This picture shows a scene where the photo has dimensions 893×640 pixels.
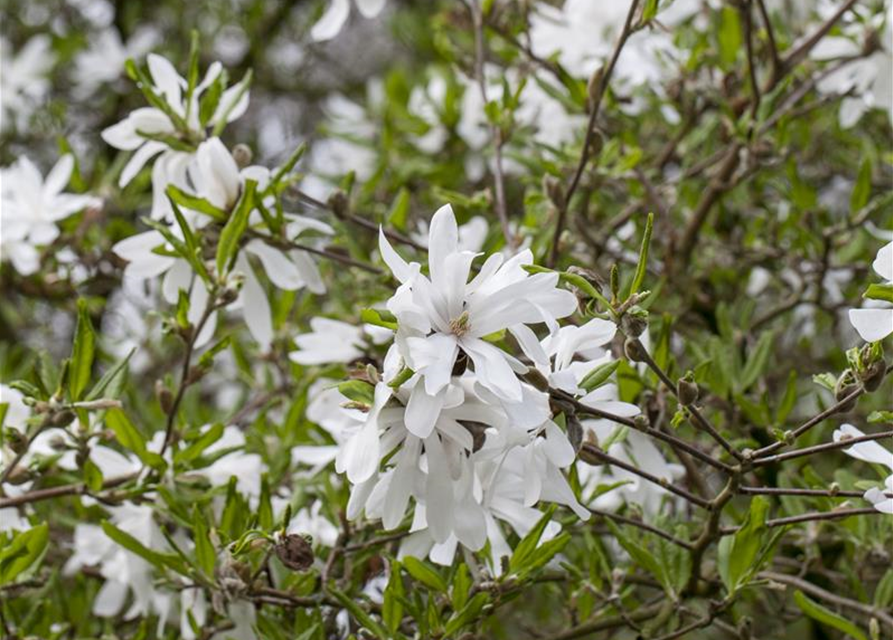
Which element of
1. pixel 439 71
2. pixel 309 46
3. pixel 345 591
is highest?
pixel 309 46

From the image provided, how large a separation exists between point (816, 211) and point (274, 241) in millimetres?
725

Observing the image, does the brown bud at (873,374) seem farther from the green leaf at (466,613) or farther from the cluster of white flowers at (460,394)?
the green leaf at (466,613)

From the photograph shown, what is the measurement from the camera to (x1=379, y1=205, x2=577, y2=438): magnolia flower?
28.1 inches

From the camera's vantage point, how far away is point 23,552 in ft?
3.34

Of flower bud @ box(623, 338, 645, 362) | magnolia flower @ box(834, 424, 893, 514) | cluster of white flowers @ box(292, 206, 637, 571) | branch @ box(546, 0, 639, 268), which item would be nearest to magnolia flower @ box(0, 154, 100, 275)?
branch @ box(546, 0, 639, 268)

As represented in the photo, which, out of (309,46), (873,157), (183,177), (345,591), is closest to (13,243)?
(183,177)

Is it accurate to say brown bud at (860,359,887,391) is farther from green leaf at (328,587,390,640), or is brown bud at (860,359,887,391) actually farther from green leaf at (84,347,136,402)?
green leaf at (84,347,136,402)

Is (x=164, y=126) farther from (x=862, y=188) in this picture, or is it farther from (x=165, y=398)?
(x=862, y=188)

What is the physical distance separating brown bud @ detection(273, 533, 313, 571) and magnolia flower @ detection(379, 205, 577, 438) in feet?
0.61

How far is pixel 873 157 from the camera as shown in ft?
5.00

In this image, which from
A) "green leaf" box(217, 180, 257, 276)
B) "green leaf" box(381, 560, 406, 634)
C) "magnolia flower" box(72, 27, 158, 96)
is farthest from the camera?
"magnolia flower" box(72, 27, 158, 96)

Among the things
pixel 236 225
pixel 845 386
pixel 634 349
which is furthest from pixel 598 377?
pixel 236 225

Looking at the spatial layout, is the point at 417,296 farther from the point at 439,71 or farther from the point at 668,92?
the point at 439,71

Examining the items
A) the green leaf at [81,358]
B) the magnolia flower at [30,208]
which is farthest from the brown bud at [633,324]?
the magnolia flower at [30,208]
